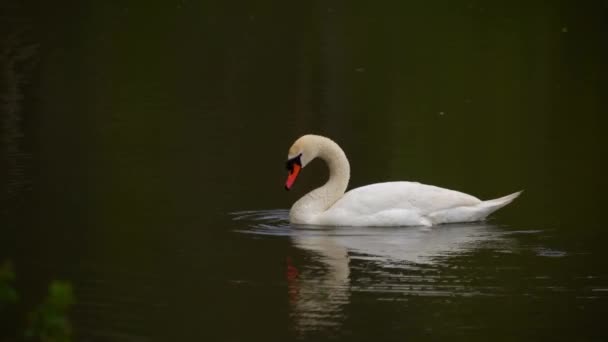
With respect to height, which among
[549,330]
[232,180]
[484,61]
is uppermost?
[484,61]

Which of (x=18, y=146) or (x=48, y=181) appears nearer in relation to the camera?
(x=48, y=181)

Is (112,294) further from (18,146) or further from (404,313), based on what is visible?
(18,146)

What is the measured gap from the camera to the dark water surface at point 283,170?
10.1 metres

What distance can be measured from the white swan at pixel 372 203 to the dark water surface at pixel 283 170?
151 mm

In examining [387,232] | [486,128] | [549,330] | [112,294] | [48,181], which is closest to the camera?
[549,330]

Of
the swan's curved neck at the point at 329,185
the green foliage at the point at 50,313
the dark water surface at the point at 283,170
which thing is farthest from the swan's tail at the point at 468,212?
the green foliage at the point at 50,313

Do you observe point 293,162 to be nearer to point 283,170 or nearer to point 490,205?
point 490,205

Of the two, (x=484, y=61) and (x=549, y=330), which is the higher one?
(x=484, y=61)

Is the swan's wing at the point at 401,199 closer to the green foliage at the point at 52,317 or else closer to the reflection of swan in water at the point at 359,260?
the reflection of swan in water at the point at 359,260

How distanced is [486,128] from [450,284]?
899cm

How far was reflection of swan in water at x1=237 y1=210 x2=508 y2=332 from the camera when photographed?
10.3 metres

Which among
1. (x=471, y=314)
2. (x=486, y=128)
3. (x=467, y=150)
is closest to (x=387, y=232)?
(x=471, y=314)

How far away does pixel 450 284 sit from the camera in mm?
10828

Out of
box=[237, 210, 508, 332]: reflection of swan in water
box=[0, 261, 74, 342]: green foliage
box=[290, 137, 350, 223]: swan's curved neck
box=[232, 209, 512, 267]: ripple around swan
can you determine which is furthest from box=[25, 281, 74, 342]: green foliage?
box=[290, 137, 350, 223]: swan's curved neck
